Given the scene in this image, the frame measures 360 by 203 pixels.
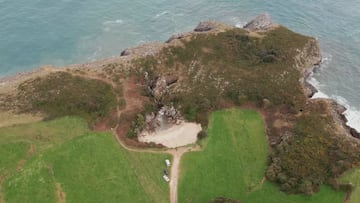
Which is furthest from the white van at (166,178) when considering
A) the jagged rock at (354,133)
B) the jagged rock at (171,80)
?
the jagged rock at (354,133)

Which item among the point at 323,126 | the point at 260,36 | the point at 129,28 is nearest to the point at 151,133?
the point at 323,126

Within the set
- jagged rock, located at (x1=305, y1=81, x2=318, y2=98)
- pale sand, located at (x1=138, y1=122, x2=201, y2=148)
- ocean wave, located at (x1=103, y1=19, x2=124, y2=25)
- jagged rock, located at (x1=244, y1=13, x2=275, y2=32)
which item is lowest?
pale sand, located at (x1=138, y1=122, x2=201, y2=148)

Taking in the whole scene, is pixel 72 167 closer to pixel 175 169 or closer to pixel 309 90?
pixel 175 169

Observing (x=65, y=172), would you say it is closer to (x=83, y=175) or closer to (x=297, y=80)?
(x=83, y=175)

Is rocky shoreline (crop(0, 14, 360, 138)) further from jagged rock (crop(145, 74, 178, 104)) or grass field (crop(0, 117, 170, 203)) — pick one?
grass field (crop(0, 117, 170, 203))

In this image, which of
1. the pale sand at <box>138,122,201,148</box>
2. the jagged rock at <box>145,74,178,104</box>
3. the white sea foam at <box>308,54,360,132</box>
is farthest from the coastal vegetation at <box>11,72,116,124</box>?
the white sea foam at <box>308,54,360,132</box>

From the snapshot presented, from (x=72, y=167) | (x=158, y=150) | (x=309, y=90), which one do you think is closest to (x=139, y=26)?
(x=309, y=90)
